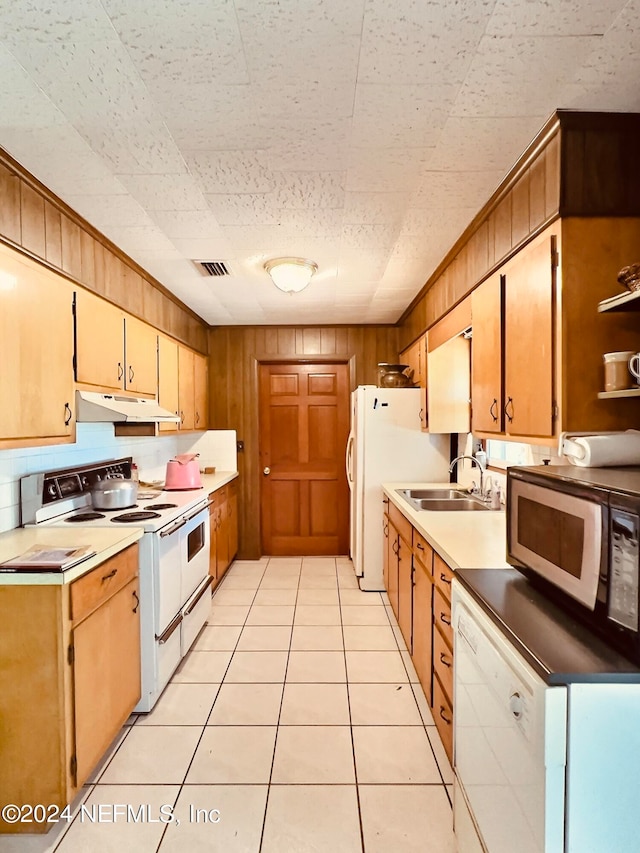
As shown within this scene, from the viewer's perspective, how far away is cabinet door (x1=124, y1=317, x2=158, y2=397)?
286cm

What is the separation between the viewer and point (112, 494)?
2.71m

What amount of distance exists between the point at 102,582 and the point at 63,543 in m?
0.26

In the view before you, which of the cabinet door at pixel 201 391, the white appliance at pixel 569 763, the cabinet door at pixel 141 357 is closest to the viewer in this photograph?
the white appliance at pixel 569 763

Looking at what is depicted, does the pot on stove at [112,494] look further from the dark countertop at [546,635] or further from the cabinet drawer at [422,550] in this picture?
the dark countertop at [546,635]

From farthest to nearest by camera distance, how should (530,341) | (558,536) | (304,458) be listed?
(304,458) < (530,341) < (558,536)

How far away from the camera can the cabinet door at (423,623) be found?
2.13 m

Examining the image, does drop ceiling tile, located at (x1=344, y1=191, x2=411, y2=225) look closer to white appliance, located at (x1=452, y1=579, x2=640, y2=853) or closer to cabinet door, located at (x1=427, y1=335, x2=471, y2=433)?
cabinet door, located at (x1=427, y1=335, x2=471, y2=433)

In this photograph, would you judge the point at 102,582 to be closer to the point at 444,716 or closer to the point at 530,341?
the point at 444,716

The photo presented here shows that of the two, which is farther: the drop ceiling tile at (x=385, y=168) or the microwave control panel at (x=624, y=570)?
the drop ceiling tile at (x=385, y=168)

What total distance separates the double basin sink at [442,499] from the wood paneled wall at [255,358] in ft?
5.65

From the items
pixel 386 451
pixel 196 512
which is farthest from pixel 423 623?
pixel 386 451

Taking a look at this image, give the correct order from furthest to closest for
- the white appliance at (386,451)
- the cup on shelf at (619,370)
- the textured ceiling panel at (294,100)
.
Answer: the white appliance at (386,451), the cup on shelf at (619,370), the textured ceiling panel at (294,100)

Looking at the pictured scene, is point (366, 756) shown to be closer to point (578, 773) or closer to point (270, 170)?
point (578, 773)

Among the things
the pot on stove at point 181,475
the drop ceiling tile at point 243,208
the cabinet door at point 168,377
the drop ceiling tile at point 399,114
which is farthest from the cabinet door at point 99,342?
the drop ceiling tile at point 399,114
